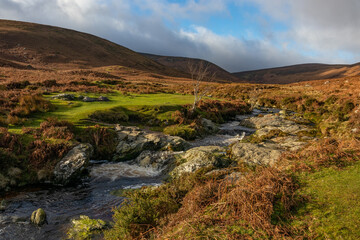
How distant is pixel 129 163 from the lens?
16.4 m

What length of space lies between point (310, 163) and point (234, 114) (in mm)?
29521

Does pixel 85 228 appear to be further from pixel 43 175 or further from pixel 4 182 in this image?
pixel 4 182

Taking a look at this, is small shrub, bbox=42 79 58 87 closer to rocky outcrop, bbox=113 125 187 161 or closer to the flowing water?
rocky outcrop, bbox=113 125 187 161

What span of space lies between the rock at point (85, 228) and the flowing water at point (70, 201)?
38 cm

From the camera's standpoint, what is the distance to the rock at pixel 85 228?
8.16m

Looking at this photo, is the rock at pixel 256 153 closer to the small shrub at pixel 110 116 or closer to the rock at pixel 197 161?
the rock at pixel 197 161

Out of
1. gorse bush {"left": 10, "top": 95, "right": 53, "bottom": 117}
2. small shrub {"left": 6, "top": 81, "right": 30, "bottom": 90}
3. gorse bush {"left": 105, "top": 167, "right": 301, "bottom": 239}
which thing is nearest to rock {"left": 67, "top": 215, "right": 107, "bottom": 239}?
gorse bush {"left": 105, "top": 167, "right": 301, "bottom": 239}

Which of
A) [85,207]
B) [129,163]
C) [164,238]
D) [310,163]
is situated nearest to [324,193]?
[310,163]

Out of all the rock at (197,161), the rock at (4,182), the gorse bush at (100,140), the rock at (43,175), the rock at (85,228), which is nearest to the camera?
the rock at (85,228)

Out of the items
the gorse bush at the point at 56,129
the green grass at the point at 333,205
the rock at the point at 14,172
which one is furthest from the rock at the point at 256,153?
the rock at the point at 14,172

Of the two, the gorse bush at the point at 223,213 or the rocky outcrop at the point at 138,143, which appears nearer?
the gorse bush at the point at 223,213

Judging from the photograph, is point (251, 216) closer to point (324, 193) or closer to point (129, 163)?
point (324, 193)

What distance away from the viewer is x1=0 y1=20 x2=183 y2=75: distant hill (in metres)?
102

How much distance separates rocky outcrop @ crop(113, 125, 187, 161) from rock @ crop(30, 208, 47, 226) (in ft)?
24.6
